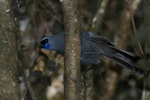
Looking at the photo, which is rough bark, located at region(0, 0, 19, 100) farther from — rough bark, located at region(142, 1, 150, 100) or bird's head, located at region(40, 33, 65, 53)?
rough bark, located at region(142, 1, 150, 100)

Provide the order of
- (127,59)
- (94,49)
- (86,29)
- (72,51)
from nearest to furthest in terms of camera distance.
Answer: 1. (72,51)
2. (127,59)
3. (94,49)
4. (86,29)

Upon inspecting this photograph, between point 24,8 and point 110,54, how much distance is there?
167 cm

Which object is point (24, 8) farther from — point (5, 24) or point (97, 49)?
point (5, 24)

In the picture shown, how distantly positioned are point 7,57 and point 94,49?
1275 mm

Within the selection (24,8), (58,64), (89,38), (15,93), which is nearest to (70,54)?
(15,93)

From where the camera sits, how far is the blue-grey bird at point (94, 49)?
Result: 4.77 metres

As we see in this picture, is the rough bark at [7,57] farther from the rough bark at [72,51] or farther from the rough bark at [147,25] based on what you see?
the rough bark at [147,25]

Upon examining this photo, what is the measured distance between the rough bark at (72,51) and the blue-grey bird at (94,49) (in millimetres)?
1303

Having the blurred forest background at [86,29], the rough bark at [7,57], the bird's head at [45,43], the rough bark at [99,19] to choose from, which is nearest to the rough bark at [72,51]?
the rough bark at [7,57]

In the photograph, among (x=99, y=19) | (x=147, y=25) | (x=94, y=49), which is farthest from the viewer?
(x=99, y=19)

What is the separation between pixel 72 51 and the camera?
342cm

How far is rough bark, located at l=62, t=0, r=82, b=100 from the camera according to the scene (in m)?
3.29

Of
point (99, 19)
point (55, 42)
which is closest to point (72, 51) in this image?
point (55, 42)

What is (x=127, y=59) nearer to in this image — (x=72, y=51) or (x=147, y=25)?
(x=147, y=25)
